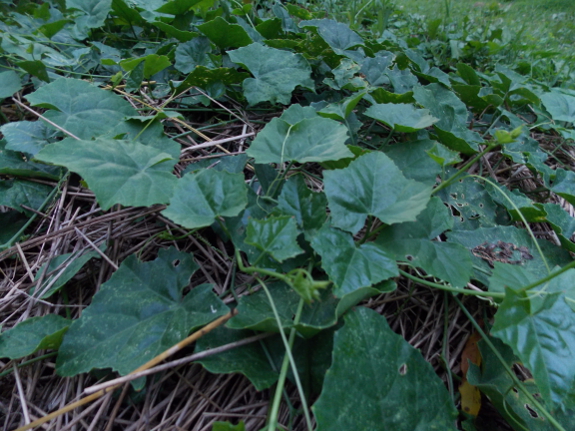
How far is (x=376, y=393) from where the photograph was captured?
648mm

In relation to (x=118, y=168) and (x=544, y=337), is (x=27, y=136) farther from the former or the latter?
(x=544, y=337)

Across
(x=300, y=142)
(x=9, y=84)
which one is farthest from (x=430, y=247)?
(x=9, y=84)

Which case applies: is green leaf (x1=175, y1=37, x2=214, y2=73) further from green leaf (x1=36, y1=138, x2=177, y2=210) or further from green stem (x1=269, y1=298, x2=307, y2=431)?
green stem (x1=269, y1=298, x2=307, y2=431)

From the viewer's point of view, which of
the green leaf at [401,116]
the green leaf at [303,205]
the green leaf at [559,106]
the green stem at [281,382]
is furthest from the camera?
the green leaf at [559,106]

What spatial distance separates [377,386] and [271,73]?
108 cm

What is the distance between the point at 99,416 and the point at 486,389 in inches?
31.8

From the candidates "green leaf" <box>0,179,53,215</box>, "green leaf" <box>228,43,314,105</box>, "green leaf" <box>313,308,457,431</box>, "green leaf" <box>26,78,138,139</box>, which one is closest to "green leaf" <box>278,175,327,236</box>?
"green leaf" <box>313,308,457,431</box>

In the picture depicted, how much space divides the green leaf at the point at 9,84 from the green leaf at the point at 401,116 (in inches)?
50.8

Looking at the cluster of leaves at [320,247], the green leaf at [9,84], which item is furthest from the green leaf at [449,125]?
the green leaf at [9,84]

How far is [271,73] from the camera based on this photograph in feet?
4.20

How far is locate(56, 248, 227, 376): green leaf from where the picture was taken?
70 centimetres

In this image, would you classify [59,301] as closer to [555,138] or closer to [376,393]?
[376,393]

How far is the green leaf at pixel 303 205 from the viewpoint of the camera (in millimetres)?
810

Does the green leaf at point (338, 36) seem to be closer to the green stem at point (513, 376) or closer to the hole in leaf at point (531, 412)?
the green stem at point (513, 376)
